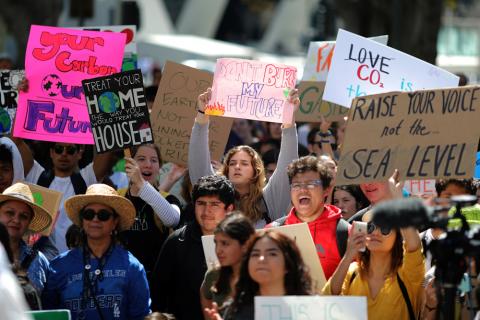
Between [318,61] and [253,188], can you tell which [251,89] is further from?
[318,61]

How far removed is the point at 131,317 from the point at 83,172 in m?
2.25

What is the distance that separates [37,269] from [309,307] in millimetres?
1928

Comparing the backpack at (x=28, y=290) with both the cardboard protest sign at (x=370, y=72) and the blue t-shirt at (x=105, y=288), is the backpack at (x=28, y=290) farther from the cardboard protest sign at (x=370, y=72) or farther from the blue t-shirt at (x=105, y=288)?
the cardboard protest sign at (x=370, y=72)

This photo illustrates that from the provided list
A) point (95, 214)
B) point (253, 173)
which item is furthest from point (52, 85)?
point (95, 214)

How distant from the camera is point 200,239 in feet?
25.3

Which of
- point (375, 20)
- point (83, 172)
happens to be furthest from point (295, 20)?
point (83, 172)

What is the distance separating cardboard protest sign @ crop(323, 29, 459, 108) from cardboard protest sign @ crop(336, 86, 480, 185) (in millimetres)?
1527

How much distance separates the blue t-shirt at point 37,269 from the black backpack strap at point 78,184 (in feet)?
5.44

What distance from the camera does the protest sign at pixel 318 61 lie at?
12.0m

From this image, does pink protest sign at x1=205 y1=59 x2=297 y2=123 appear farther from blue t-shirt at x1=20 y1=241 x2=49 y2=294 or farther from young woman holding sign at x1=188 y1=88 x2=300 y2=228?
blue t-shirt at x1=20 y1=241 x2=49 y2=294

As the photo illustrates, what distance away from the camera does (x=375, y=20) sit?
23719mm

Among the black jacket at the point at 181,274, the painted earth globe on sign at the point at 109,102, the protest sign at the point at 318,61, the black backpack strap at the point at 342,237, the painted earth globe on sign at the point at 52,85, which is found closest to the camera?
the black backpack strap at the point at 342,237

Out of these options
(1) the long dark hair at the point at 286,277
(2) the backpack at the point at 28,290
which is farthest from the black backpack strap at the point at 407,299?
(2) the backpack at the point at 28,290

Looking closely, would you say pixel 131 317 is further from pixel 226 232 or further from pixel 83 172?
pixel 83 172
